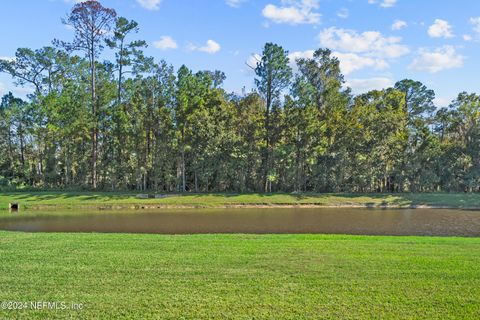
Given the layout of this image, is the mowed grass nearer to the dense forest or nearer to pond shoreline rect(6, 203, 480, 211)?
pond shoreline rect(6, 203, 480, 211)

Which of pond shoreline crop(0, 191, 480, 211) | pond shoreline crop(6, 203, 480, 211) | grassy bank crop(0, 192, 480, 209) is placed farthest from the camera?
grassy bank crop(0, 192, 480, 209)

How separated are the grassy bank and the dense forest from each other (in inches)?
193

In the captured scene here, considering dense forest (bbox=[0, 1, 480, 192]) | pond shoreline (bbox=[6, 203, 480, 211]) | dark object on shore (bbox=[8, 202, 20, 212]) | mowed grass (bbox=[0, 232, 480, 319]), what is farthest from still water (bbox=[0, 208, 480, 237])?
dense forest (bbox=[0, 1, 480, 192])

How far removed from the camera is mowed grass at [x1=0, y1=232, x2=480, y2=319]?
19.6 feet

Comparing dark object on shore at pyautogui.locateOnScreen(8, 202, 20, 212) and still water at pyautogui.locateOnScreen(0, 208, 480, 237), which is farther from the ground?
dark object on shore at pyautogui.locateOnScreen(8, 202, 20, 212)

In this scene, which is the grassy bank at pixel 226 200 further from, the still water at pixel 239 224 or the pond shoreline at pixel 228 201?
the still water at pixel 239 224

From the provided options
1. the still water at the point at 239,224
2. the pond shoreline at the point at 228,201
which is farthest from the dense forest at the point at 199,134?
the still water at the point at 239,224

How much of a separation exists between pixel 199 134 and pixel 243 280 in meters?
32.5

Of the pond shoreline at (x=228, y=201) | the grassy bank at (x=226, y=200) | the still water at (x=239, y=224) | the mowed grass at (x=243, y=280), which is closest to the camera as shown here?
the mowed grass at (x=243, y=280)

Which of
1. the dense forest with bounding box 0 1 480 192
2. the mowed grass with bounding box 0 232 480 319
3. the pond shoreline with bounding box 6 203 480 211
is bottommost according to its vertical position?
the pond shoreline with bounding box 6 203 480 211

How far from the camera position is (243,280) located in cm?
739

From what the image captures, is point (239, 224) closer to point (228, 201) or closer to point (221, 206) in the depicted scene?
point (221, 206)

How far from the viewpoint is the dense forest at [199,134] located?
39469 millimetres

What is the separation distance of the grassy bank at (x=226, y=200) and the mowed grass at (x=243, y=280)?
20.2 metres
